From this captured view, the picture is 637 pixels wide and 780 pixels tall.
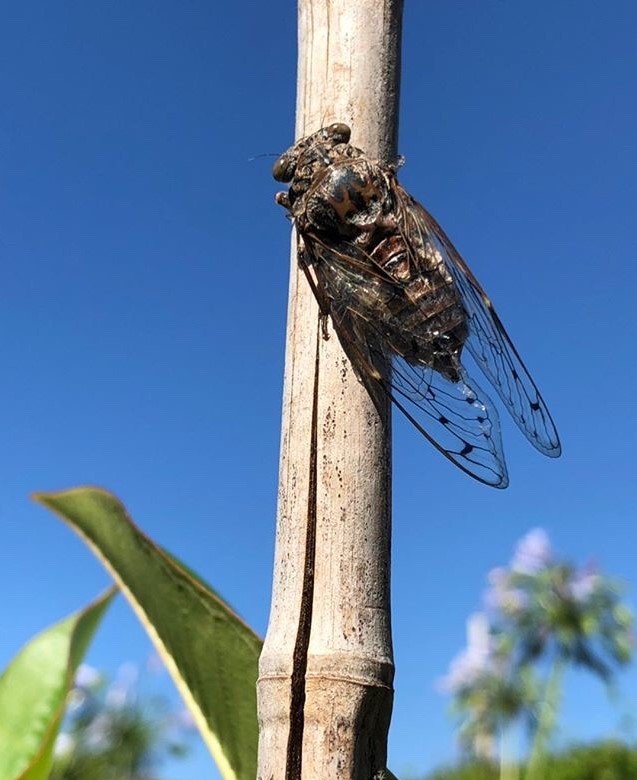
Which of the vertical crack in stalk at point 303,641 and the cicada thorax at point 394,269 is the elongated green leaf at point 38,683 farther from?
the cicada thorax at point 394,269

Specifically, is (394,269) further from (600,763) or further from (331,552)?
(600,763)

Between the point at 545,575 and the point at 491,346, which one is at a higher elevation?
the point at 545,575

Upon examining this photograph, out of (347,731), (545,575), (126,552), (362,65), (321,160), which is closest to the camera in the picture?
(347,731)

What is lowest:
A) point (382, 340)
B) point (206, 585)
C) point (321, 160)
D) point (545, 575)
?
point (206, 585)

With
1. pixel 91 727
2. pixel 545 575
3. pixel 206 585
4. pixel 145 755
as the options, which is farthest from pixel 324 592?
pixel 545 575

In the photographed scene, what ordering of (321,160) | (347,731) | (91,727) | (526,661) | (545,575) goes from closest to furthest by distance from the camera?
(347,731) → (321,160) → (91,727) → (526,661) → (545,575)

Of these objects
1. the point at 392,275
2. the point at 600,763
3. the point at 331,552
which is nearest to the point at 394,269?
the point at 392,275

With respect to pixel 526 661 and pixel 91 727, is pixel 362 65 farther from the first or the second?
pixel 526 661

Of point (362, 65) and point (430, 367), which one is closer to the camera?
point (362, 65)
